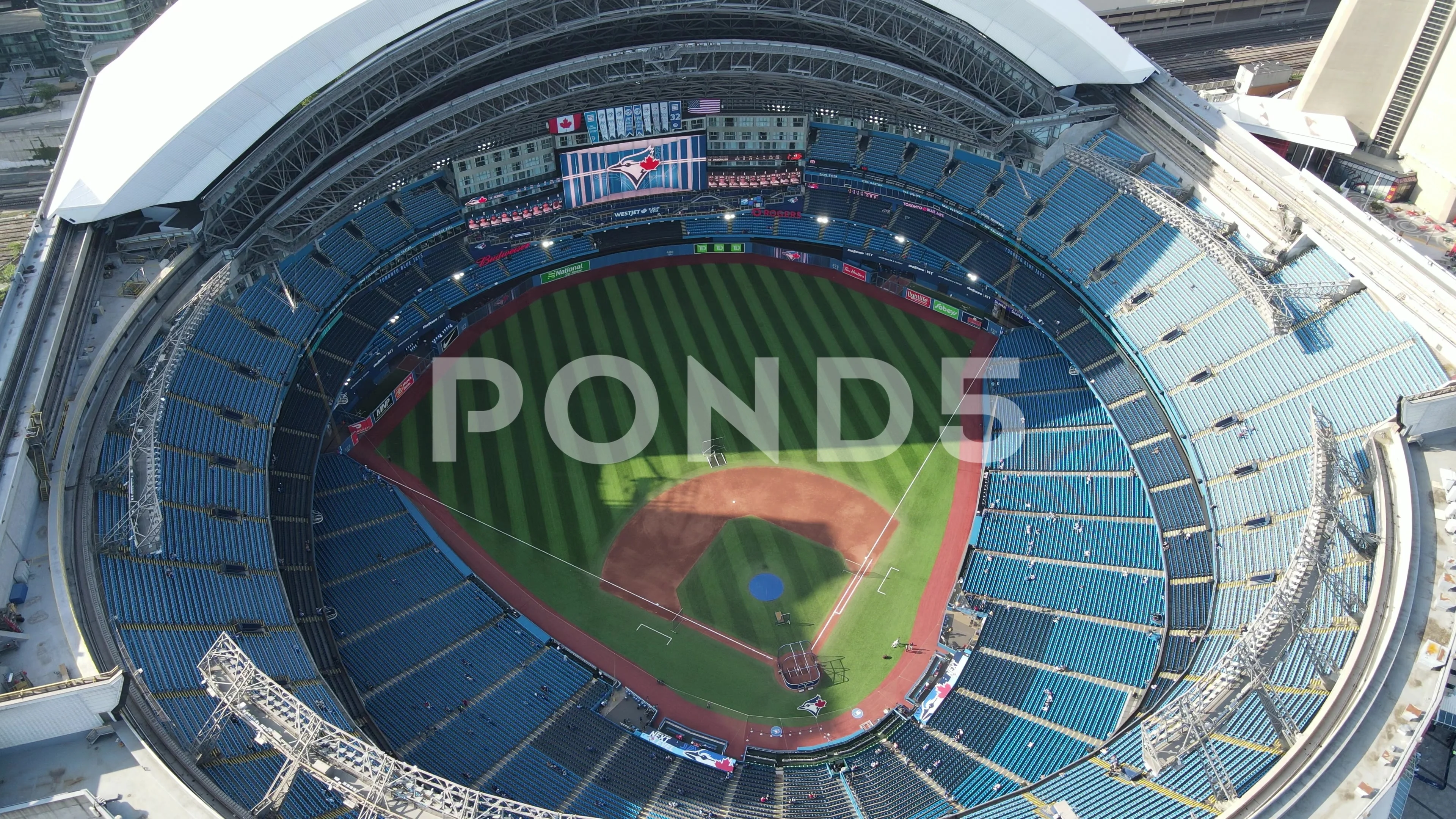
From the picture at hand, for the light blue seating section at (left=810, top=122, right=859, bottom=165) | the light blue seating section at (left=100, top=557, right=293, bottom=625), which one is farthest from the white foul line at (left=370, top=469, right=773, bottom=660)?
the light blue seating section at (left=810, top=122, right=859, bottom=165)

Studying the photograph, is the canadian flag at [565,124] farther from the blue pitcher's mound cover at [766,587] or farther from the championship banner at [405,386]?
the blue pitcher's mound cover at [766,587]

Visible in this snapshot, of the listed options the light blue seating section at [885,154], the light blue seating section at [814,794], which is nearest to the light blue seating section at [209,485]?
the light blue seating section at [814,794]

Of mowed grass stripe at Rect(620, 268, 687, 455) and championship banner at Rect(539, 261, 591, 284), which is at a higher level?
championship banner at Rect(539, 261, 591, 284)

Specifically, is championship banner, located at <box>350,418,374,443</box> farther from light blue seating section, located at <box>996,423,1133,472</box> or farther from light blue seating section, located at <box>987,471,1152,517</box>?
light blue seating section, located at <box>996,423,1133,472</box>

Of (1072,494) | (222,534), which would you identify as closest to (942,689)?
(1072,494)

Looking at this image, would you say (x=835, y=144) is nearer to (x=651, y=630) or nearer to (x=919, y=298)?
(x=919, y=298)

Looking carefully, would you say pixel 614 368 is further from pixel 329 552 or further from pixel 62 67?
pixel 62 67
